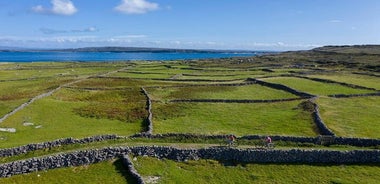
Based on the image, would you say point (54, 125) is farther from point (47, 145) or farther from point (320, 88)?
point (320, 88)

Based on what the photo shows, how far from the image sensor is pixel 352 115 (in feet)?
171

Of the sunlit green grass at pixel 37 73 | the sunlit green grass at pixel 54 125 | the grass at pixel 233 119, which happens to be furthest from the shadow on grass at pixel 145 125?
the sunlit green grass at pixel 37 73

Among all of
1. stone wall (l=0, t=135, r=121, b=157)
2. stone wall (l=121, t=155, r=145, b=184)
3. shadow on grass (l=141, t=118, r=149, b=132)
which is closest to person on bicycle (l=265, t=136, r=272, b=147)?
stone wall (l=121, t=155, r=145, b=184)

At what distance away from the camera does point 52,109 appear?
178 feet

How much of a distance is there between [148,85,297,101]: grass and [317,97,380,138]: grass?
30.7 feet

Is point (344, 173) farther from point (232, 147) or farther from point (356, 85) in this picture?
point (356, 85)

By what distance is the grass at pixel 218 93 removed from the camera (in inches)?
2618

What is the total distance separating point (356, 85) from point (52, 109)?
5842 centimetres

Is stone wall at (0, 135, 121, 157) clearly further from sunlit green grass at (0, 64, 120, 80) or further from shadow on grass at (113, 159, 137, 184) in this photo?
sunlit green grass at (0, 64, 120, 80)

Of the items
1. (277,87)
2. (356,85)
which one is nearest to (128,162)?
(277,87)

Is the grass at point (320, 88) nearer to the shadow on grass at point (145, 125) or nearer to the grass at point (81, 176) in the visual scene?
the shadow on grass at point (145, 125)

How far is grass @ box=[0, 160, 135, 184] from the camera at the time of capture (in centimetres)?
3027

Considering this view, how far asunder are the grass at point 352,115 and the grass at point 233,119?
317 cm

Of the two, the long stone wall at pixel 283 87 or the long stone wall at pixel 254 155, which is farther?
the long stone wall at pixel 283 87
